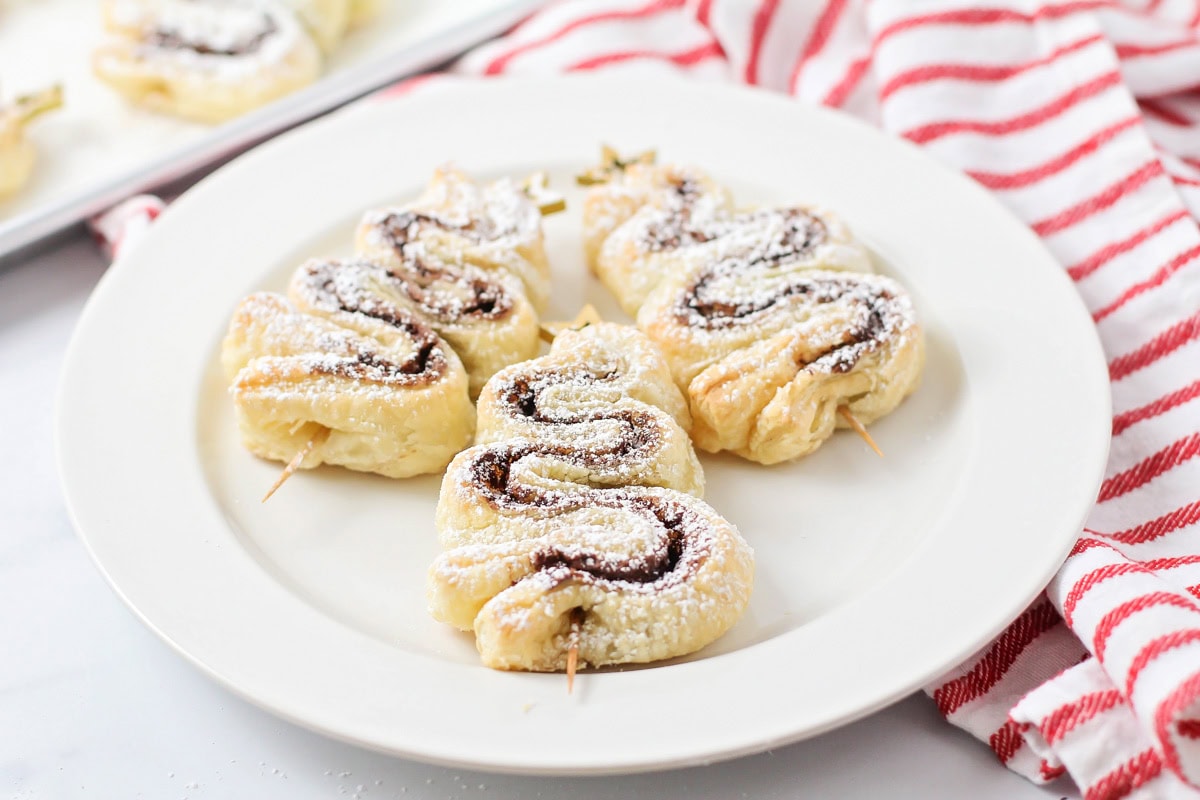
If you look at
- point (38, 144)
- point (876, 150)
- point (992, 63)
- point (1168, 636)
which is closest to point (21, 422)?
point (38, 144)

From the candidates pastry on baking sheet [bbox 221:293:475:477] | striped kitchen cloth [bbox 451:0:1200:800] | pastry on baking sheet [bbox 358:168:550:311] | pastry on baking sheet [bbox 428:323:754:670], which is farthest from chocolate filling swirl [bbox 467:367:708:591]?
striped kitchen cloth [bbox 451:0:1200:800]

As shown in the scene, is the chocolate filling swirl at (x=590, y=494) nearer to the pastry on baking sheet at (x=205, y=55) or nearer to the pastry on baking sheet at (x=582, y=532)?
the pastry on baking sheet at (x=582, y=532)

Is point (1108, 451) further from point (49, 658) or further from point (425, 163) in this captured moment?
point (49, 658)

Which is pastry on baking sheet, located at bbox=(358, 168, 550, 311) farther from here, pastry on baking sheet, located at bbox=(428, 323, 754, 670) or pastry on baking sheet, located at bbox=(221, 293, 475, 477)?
pastry on baking sheet, located at bbox=(428, 323, 754, 670)

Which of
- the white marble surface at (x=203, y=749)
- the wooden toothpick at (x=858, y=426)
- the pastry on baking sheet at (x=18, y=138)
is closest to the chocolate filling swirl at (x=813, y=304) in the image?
the wooden toothpick at (x=858, y=426)

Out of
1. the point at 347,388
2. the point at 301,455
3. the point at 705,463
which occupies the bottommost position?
the point at 705,463

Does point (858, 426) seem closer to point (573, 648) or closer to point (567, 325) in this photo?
point (567, 325)

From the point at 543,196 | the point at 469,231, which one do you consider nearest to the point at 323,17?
the point at 543,196
